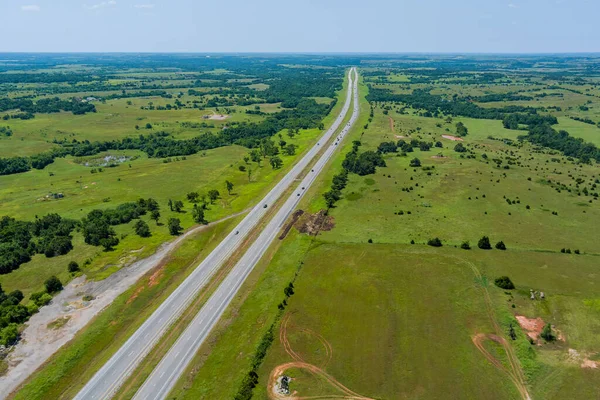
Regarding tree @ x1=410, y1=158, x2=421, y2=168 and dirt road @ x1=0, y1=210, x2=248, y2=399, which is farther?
tree @ x1=410, y1=158, x2=421, y2=168

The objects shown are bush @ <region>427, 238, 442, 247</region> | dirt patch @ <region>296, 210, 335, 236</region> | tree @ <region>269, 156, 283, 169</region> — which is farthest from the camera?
tree @ <region>269, 156, 283, 169</region>

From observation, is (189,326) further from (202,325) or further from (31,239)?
(31,239)

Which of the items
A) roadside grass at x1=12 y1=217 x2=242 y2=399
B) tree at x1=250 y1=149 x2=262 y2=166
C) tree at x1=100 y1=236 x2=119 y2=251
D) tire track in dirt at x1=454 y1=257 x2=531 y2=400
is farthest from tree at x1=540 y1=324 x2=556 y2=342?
tree at x1=250 y1=149 x2=262 y2=166

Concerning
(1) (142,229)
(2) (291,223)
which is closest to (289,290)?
(2) (291,223)

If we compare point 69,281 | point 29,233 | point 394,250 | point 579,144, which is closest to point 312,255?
point 394,250

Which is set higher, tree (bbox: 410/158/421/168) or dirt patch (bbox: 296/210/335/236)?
tree (bbox: 410/158/421/168)

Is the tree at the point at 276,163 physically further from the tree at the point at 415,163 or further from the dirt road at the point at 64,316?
the dirt road at the point at 64,316

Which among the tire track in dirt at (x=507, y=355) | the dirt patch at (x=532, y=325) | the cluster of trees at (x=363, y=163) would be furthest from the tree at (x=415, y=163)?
the dirt patch at (x=532, y=325)

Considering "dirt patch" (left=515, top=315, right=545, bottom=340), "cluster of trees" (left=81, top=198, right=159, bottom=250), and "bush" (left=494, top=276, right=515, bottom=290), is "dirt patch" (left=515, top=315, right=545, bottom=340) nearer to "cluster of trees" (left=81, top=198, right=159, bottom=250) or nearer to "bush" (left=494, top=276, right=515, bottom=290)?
"bush" (left=494, top=276, right=515, bottom=290)
